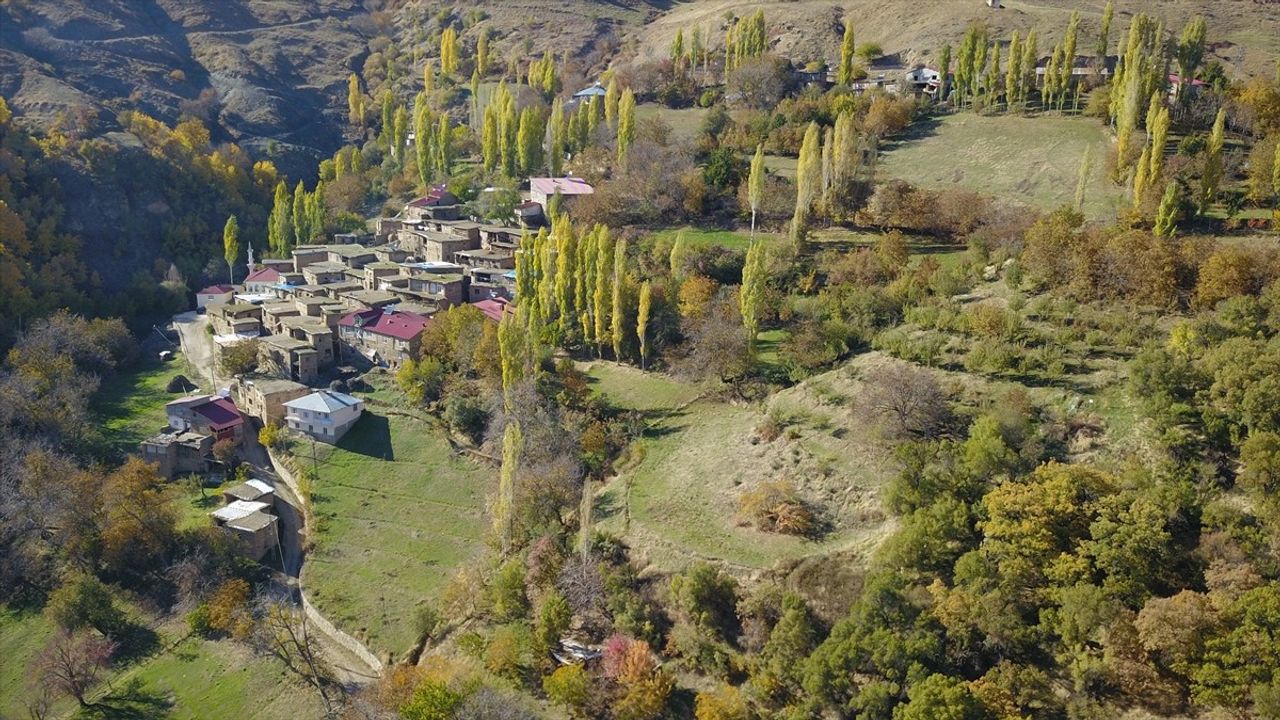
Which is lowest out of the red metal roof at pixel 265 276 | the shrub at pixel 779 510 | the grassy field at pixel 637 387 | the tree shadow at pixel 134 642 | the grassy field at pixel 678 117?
the tree shadow at pixel 134 642

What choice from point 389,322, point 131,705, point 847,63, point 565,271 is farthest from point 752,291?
point 847,63

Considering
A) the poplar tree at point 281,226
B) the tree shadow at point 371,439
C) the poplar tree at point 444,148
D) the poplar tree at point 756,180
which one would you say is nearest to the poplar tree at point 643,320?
the poplar tree at point 756,180

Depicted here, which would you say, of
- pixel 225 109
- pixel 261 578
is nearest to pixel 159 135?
pixel 225 109

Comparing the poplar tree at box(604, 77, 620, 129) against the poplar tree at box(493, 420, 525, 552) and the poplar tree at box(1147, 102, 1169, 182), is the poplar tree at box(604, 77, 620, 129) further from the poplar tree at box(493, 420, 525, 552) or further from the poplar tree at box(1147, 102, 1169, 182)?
the poplar tree at box(493, 420, 525, 552)

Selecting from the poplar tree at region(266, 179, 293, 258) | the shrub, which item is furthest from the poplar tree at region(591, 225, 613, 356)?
the poplar tree at region(266, 179, 293, 258)

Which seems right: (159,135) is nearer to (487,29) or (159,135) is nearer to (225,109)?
(225,109)

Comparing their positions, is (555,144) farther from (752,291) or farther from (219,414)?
(219,414)

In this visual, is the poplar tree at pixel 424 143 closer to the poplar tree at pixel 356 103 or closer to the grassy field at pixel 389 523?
the poplar tree at pixel 356 103
